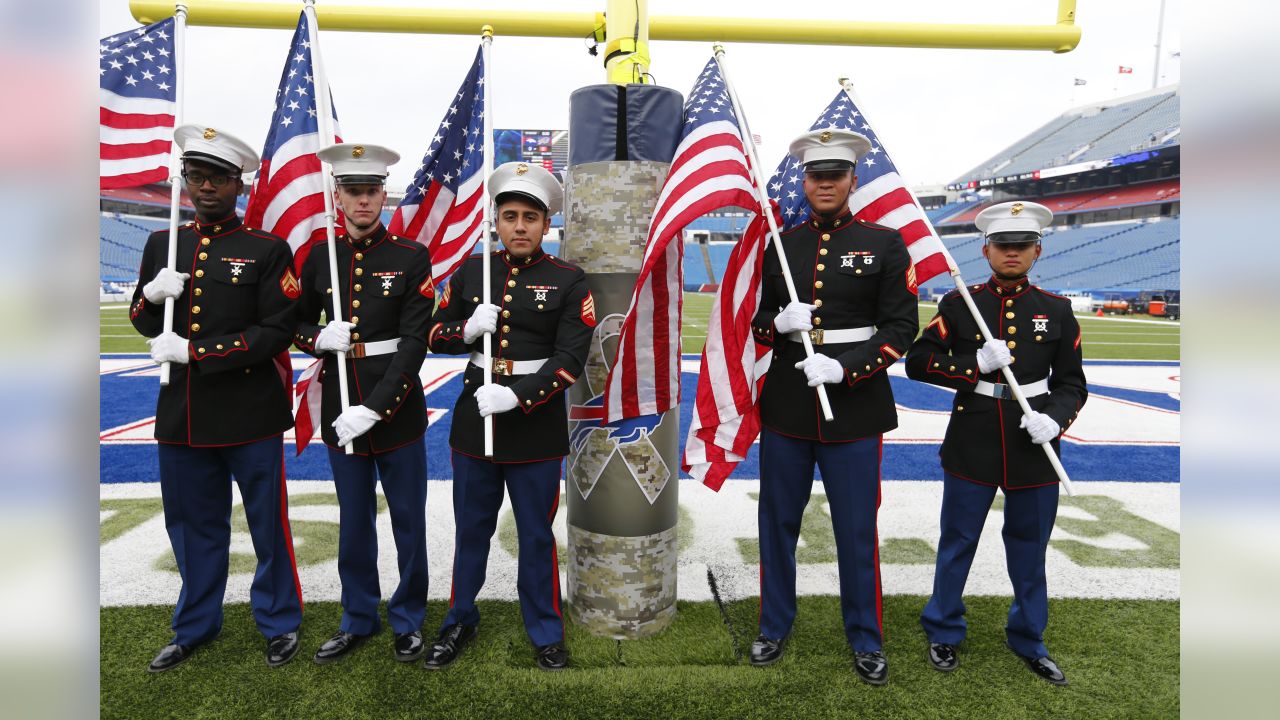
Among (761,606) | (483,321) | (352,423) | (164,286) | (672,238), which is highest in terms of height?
(672,238)

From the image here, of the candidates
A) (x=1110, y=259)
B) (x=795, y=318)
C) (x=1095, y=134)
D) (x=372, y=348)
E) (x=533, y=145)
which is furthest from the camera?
(x=533, y=145)

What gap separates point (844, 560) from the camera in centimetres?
337

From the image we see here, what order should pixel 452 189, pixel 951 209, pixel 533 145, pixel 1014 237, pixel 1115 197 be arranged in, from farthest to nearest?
1. pixel 951 209
2. pixel 533 145
3. pixel 1115 197
4. pixel 452 189
5. pixel 1014 237

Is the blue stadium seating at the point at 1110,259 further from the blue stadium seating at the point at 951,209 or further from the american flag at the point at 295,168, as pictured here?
the american flag at the point at 295,168

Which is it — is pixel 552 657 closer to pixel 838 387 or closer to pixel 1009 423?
pixel 838 387

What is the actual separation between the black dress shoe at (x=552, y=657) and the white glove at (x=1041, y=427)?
2.29 m

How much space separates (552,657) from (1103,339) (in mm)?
22362

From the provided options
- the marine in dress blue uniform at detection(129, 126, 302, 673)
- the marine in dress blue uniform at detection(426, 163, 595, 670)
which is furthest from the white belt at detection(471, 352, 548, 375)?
the marine in dress blue uniform at detection(129, 126, 302, 673)

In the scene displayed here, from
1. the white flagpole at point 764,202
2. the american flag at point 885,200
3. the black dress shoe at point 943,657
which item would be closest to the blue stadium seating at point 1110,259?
the american flag at point 885,200

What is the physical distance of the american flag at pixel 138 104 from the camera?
3.42 metres

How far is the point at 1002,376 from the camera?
3.31m

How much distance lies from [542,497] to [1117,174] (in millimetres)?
52193

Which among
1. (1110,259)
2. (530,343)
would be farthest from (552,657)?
(1110,259)
